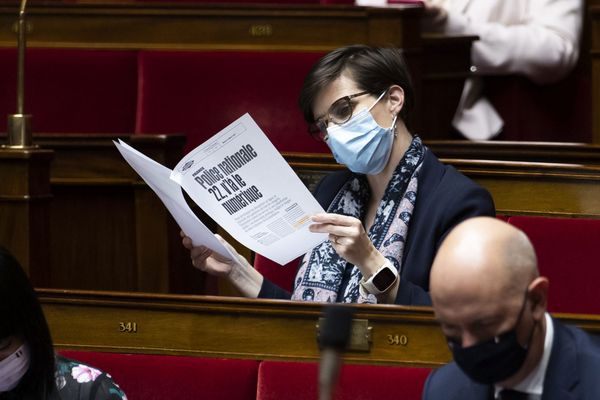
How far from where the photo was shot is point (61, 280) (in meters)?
1.54

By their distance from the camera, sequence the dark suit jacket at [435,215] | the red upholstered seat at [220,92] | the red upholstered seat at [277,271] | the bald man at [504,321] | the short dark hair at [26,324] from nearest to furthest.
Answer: the bald man at [504,321] < the short dark hair at [26,324] < the dark suit jacket at [435,215] < the red upholstered seat at [277,271] < the red upholstered seat at [220,92]

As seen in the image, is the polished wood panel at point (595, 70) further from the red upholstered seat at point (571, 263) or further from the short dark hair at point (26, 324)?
the short dark hair at point (26, 324)

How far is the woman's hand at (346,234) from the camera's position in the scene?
39.6 inches

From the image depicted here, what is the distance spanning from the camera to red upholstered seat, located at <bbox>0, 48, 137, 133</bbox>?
1.71m

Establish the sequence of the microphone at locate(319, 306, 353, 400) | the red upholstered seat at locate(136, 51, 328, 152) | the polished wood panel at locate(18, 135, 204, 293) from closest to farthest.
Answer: the microphone at locate(319, 306, 353, 400)
the polished wood panel at locate(18, 135, 204, 293)
the red upholstered seat at locate(136, 51, 328, 152)

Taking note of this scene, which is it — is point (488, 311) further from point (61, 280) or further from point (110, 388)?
point (61, 280)

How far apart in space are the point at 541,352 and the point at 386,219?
0.40 metres

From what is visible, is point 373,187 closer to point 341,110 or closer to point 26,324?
point 341,110

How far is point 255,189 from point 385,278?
0.45ft

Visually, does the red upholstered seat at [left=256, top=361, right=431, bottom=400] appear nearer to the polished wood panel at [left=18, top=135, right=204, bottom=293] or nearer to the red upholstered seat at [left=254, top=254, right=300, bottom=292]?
the red upholstered seat at [left=254, top=254, right=300, bottom=292]

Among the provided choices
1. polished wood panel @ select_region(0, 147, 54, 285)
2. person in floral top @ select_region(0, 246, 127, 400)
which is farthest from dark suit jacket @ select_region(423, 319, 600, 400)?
polished wood panel @ select_region(0, 147, 54, 285)

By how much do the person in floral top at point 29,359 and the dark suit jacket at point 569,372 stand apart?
30 cm

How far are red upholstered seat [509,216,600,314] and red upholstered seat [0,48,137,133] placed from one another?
70 cm

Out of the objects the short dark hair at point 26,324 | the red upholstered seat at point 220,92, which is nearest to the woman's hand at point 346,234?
the short dark hair at point 26,324
